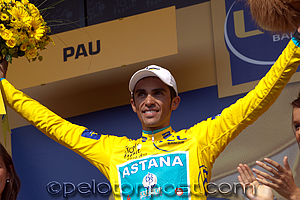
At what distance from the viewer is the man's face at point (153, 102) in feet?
7.66

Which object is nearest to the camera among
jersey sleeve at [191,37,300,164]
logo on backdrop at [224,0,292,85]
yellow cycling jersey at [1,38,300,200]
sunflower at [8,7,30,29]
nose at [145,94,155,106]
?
jersey sleeve at [191,37,300,164]

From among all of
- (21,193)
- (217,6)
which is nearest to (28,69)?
(21,193)

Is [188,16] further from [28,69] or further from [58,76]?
[28,69]

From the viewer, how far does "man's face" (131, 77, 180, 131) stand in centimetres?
234

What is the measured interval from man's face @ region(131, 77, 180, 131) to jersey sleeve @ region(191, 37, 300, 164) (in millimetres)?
188

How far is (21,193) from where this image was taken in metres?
3.79

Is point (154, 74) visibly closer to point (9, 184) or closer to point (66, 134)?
point (66, 134)

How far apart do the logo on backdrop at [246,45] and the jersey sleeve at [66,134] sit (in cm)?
135

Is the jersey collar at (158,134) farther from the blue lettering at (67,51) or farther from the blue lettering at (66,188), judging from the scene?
the blue lettering at (67,51)

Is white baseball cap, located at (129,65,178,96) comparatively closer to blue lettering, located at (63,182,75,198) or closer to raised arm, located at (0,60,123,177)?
raised arm, located at (0,60,123,177)

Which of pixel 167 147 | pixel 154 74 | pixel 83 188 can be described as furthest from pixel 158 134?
pixel 83 188

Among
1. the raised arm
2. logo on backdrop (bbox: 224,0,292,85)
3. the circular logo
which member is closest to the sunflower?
the raised arm

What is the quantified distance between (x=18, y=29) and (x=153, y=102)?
0.88 meters

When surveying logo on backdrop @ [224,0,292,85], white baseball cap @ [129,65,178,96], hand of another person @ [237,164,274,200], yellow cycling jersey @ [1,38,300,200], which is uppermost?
logo on backdrop @ [224,0,292,85]
